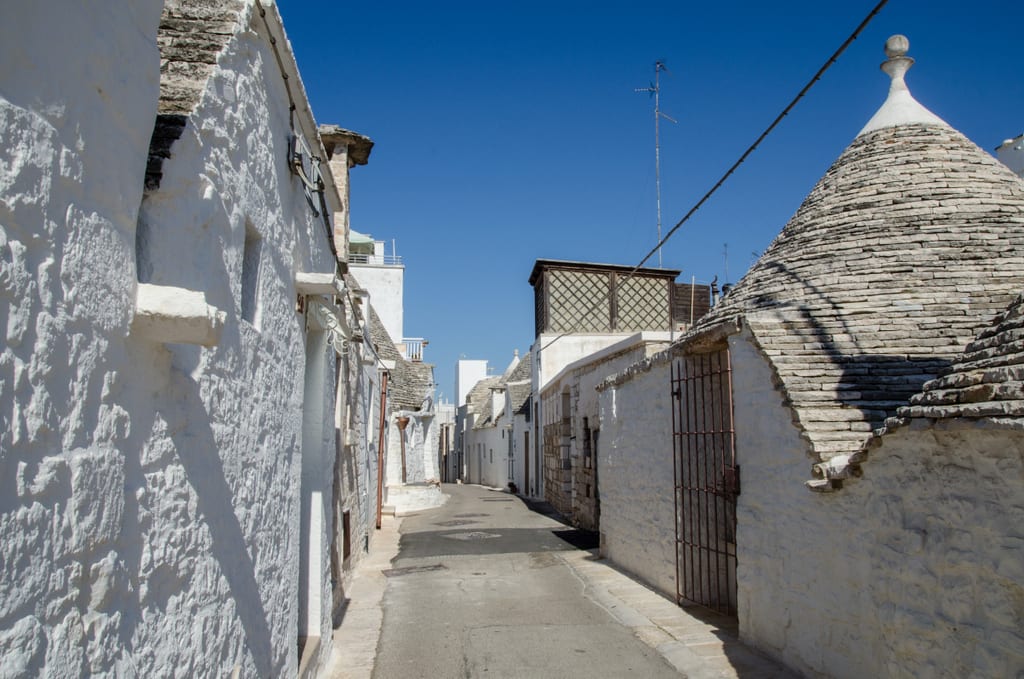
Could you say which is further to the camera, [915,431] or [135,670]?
[915,431]

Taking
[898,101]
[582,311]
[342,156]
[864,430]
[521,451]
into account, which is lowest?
[521,451]

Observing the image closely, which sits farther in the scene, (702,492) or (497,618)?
(702,492)

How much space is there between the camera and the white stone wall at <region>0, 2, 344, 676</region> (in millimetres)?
1956

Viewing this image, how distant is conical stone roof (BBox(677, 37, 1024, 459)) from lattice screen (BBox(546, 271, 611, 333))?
1470 cm

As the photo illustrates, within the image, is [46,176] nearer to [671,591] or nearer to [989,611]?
[989,611]

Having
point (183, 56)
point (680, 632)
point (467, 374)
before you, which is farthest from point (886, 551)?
point (467, 374)

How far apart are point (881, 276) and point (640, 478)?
4.64 meters

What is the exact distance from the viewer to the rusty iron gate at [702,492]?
356 inches

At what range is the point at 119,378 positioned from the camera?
2506mm

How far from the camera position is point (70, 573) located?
2.16 metres

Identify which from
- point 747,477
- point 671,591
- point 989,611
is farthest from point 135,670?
point 671,591

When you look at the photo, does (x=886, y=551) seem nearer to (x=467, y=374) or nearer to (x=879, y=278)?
(x=879, y=278)

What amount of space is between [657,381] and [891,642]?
555cm

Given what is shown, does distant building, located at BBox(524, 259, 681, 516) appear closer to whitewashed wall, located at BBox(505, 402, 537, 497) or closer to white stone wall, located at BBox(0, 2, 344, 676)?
whitewashed wall, located at BBox(505, 402, 537, 497)
